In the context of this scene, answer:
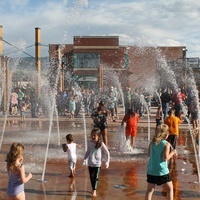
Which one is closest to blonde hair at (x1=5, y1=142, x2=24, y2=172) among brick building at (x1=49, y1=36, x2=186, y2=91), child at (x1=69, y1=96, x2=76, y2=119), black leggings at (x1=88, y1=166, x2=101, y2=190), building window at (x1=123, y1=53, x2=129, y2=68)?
black leggings at (x1=88, y1=166, x2=101, y2=190)

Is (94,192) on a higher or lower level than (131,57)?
lower

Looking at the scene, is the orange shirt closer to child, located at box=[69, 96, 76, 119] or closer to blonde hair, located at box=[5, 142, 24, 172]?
blonde hair, located at box=[5, 142, 24, 172]

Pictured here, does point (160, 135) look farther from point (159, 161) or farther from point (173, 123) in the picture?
point (173, 123)

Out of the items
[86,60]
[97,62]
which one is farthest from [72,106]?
[97,62]

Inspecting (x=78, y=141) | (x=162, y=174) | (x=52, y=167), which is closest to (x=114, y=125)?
(x=78, y=141)

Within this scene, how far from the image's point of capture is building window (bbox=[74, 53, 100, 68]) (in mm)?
53281

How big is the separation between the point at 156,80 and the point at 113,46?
7.68m

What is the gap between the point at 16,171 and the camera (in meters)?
5.04

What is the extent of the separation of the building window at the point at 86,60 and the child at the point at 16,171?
48.4 m

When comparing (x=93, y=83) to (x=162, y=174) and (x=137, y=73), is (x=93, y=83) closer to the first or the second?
(x=137, y=73)

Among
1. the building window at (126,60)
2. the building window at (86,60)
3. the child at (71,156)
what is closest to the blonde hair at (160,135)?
the child at (71,156)

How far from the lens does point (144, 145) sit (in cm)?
1303

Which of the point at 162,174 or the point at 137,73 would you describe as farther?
the point at 137,73

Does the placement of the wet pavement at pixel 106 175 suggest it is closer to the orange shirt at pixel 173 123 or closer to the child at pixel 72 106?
the orange shirt at pixel 173 123
